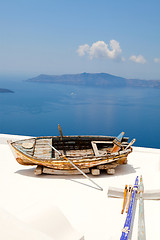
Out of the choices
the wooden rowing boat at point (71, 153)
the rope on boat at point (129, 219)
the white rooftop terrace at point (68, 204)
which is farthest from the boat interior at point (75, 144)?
the rope on boat at point (129, 219)

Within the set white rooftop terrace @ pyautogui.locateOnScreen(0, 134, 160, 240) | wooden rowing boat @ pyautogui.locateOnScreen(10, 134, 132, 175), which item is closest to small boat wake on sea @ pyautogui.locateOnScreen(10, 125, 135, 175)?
wooden rowing boat @ pyautogui.locateOnScreen(10, 134, 132, 175)

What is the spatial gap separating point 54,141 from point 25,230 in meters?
2.95

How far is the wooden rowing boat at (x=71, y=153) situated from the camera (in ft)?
14.0

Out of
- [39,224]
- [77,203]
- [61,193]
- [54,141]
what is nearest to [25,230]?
[39,224]

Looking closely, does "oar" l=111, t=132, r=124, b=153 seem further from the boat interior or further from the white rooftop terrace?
the white rooftop terrace

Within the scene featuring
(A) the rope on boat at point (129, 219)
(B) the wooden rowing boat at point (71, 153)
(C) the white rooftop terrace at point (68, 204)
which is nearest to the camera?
(C) the white rooftop terrace at point (68, 204)

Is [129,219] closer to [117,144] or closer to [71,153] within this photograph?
[117,144]

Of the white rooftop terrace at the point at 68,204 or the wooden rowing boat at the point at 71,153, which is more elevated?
the wooden rowing boat at the point at 71,153

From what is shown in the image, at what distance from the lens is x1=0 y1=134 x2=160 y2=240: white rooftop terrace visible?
246 cm

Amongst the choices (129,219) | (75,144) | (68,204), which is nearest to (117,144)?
(75,144)

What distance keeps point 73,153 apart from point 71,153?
35 millimetres

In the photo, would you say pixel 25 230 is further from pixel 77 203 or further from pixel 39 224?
pixel 77 203

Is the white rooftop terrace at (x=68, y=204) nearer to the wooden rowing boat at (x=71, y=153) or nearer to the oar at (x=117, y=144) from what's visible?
the wooden rowing boat at (x=71, y=153)

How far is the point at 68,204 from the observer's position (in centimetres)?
352
